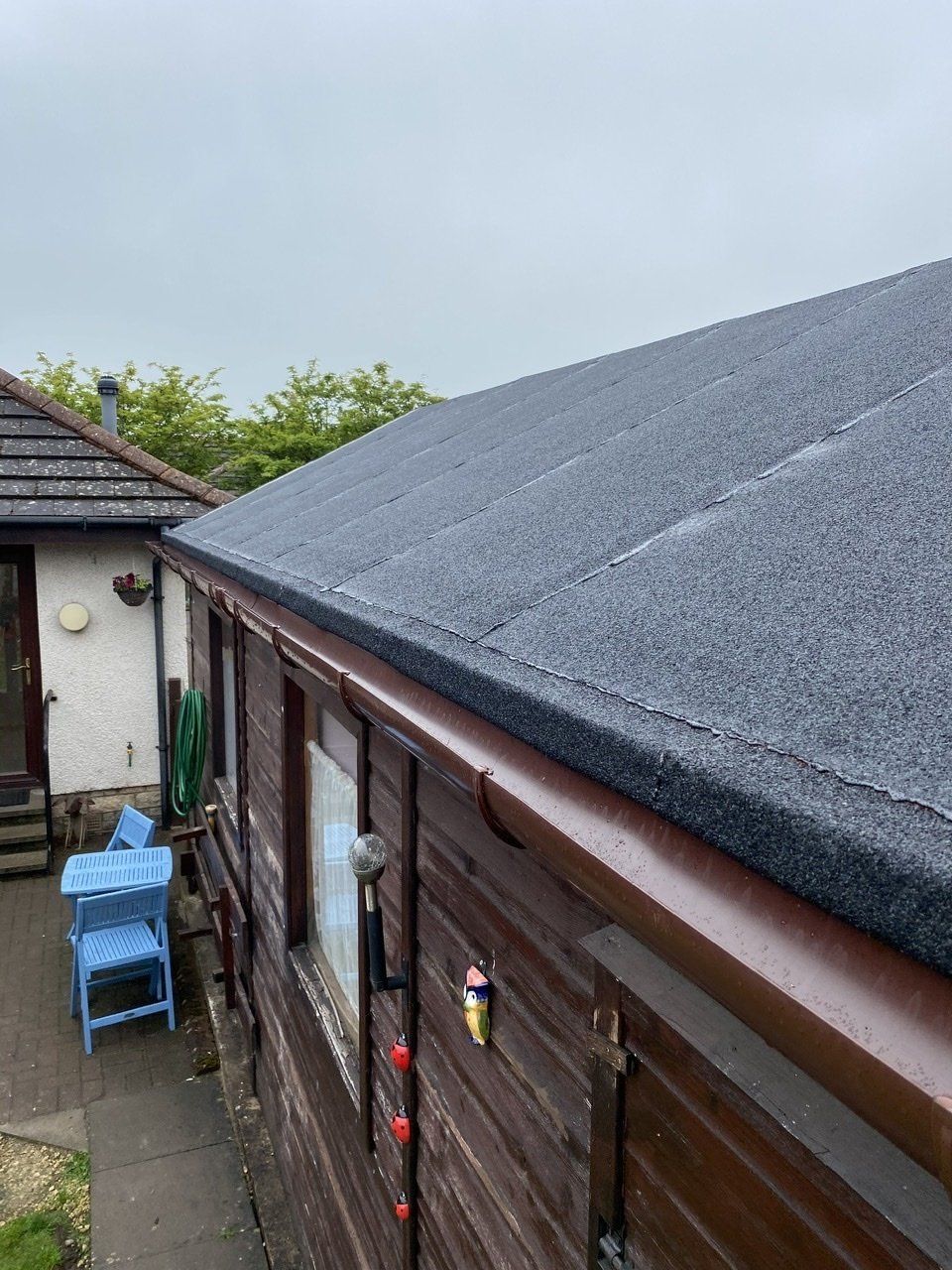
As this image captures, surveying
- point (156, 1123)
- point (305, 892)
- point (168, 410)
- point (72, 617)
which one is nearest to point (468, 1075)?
point (305, 892)

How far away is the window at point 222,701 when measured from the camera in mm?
6008

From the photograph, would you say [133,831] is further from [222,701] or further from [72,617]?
[72,617]

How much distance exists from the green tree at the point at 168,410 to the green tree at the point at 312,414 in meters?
0.55

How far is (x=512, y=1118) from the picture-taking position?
1.78 meters

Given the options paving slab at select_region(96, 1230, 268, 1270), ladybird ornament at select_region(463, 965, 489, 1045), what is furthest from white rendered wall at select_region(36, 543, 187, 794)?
ladybird ornament at select_region(463, 965, 489, 1045)

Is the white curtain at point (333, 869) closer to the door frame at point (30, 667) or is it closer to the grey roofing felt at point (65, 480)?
the grey roofing felt at point (65, 480)

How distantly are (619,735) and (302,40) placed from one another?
1493 cm

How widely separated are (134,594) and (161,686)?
37.4 inches

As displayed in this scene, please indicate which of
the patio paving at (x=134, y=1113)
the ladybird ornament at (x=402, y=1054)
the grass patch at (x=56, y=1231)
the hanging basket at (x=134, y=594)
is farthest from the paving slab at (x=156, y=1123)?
the hanging basket at (x=134, y=594)

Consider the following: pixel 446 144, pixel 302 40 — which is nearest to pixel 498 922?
pixel 302 40

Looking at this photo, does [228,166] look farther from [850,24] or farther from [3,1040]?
[3,1040]

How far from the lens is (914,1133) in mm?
584

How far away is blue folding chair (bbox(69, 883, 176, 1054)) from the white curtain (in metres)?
2.02

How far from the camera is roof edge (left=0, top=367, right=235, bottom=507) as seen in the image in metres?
8.39
